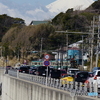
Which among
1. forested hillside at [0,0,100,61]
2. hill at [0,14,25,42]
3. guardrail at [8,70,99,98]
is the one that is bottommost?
guardrail at [8,70,99,98]

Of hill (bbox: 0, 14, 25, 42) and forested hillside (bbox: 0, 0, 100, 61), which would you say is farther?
hill (bbox: 0, 14, 25, 42)

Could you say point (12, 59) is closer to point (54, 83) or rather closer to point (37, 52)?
point (37, 52)

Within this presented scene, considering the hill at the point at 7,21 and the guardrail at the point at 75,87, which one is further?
the hill at the point at 7,21

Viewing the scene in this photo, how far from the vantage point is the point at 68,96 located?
66.8 feet

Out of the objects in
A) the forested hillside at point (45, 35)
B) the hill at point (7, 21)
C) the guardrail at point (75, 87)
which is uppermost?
the hill at point (7, 21)

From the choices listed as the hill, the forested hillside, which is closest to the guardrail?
the forested hillside

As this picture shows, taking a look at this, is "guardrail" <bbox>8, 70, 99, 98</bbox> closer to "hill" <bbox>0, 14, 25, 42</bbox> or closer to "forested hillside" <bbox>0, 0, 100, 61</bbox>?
"forested hillside" <bbox>0, 0, 100, 61</bbox>

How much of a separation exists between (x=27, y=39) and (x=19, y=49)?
267 inches

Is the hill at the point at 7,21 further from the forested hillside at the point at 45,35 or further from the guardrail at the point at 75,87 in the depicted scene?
the guardrail at the point at 75,87

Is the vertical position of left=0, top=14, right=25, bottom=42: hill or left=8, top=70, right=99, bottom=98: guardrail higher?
left=0, top=14, right=25, bottom=42: hill

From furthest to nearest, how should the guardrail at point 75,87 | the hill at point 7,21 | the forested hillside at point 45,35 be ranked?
the hill at point 7,21 → the forested hillside at point 45,35 → the guardrail at point 75,87

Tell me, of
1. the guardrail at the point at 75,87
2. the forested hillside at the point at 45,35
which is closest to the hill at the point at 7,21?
the forested hillside at the point at 45,35

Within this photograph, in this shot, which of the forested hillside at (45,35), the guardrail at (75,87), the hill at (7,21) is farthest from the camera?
the hill at (7,21)

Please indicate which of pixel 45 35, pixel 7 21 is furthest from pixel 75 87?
pixel 7 21
